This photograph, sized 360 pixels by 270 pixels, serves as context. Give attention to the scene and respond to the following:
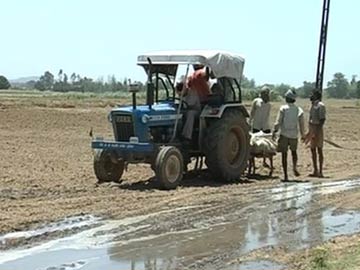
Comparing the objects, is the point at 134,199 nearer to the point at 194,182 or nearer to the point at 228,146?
the point at 194,182

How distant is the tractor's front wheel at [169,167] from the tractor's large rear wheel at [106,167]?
3.70 ft

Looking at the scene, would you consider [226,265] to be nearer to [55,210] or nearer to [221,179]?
[55,210]

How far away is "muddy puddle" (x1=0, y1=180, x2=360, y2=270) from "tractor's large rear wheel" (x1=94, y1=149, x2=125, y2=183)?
9.00 feet

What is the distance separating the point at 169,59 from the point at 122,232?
6103mm

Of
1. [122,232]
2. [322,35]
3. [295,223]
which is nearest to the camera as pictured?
[122,232]

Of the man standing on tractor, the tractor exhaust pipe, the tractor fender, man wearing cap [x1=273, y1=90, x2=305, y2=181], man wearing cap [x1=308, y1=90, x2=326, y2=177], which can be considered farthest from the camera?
man wearing cap [x1=308, y1=90, x2=326, y2=177]

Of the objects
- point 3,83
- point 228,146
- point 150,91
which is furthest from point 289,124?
point 3,83

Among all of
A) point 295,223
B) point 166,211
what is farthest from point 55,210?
point 295,223

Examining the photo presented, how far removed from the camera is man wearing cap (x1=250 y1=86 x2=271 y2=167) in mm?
18297

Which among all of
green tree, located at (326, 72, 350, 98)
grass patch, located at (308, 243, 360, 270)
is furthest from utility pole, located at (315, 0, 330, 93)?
green tree, located at (326, 72, 350, 98)

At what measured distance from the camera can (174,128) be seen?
16172 millimetres

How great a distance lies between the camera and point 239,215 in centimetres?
1283

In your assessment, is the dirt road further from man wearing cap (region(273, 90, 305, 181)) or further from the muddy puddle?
man wearing cap (region(273, 90, 305, 181))

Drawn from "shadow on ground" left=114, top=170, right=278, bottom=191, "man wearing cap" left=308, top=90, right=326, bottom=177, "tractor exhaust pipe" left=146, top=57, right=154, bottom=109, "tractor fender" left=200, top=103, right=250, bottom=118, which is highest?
"tractor exhaust pipe" left=146, top=57, right=154, bottom=109
